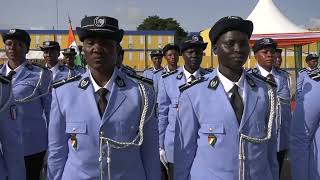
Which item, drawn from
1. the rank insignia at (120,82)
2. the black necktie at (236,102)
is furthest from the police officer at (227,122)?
the rank insignia at (120,82)

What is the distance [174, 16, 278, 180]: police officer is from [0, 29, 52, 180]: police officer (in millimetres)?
2602

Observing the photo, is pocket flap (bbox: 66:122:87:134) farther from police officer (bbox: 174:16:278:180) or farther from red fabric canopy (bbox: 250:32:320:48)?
red fabric canopy (bbox: 250:32:320:48)

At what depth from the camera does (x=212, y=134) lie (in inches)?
107

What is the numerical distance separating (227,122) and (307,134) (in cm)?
66

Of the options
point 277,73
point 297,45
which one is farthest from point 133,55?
point 277,73

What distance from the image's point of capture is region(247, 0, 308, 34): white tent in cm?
1528

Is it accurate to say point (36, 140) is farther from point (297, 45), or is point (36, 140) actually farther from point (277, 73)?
point (297, 45)

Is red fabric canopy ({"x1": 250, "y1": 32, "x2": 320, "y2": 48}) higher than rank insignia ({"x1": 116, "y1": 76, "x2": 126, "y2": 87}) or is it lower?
higher

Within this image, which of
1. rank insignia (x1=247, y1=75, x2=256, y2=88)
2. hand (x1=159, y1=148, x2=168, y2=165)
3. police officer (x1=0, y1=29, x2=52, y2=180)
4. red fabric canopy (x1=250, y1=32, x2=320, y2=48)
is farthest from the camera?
red fabric canopy (x1=250, y1=32, x2=320, y2=48)

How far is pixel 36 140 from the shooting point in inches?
197

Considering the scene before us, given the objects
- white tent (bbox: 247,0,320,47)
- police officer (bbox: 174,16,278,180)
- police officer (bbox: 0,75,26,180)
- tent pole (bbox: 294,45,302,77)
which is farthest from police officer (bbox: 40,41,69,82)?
tent pole (bbox: 294,45,302,77)

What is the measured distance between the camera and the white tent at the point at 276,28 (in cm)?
1458

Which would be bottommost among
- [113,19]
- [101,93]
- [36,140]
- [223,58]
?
[36,140]

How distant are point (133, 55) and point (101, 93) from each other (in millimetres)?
40288
